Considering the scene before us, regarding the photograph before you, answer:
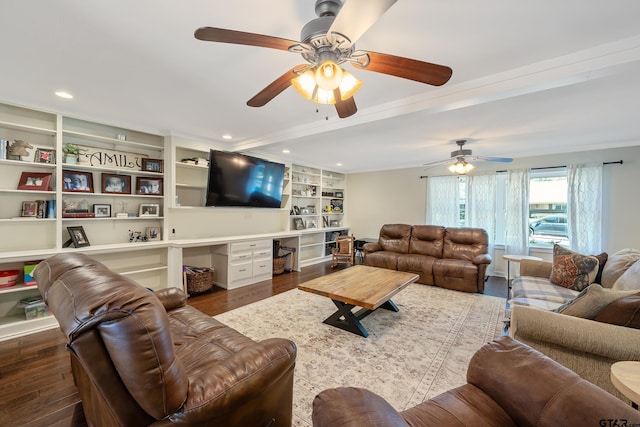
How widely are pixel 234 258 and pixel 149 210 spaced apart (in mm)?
1375

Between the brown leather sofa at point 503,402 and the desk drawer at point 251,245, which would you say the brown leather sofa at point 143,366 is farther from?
the desk drawer at point 251,245

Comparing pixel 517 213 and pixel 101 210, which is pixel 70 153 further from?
pixel 517 213

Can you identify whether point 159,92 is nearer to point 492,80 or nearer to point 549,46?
point 492,80

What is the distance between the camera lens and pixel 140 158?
3.68m

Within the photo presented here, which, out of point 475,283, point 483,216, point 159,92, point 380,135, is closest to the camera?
point 159,92

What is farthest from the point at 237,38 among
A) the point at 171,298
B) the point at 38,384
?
the point at 38,384

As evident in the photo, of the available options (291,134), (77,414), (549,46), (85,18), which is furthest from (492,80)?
(77,414)

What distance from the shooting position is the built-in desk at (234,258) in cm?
407

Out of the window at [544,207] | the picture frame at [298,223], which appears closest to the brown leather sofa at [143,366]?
the picture frame at [298,223]

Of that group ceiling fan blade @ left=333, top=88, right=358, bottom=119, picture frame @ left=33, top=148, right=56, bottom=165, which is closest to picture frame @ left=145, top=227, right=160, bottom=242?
picture frame @ left=33, top=148, right=56, bottom=165

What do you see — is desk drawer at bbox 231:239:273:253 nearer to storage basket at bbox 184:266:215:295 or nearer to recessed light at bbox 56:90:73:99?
storage basket at bbox 184:266:215:295

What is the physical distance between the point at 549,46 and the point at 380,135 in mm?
2101

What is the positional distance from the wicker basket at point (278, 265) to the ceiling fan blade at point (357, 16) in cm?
426

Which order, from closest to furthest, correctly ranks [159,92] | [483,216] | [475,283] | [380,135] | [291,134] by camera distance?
[159,92] → [291,134] → [380,135] → [475,283] → [483,216]
